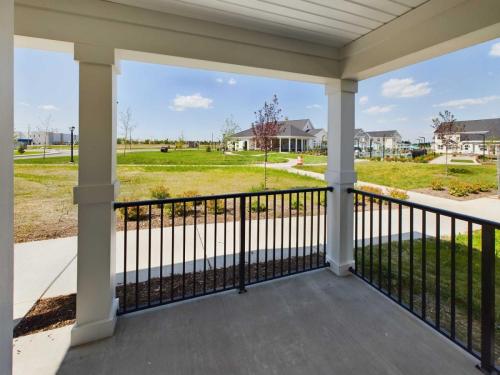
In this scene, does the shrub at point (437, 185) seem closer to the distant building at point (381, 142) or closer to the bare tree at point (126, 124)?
the distant building at point (381, 142)

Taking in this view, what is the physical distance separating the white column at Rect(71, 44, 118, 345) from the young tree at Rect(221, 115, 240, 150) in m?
5.83

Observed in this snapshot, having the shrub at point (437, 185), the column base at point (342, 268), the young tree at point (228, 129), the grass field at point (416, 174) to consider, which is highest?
the young tree at point (228, 129)

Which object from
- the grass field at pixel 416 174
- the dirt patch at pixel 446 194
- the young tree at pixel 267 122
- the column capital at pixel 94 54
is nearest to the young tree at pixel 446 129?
the grass field at pixel 416 174

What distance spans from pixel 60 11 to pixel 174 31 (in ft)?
2.49

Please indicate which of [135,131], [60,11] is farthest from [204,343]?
[135,131]

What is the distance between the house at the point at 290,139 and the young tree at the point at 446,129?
393cm

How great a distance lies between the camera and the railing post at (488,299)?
1.52m

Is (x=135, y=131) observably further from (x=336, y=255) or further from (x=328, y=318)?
(x=328, y=318)

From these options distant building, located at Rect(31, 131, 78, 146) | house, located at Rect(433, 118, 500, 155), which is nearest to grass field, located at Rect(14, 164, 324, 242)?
distant building, located at Rect(31, 131, 78, 146)

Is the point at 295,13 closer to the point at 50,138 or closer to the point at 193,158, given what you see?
the point at 50,138

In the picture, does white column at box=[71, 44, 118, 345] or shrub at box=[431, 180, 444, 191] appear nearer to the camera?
white column at box=[71, 44, 118, 345]

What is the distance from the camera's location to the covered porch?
1.65 meters

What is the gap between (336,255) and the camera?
289 cm

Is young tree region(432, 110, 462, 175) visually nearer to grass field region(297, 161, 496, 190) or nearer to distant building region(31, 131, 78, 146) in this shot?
grass field region(297, 161, 496, 190)
